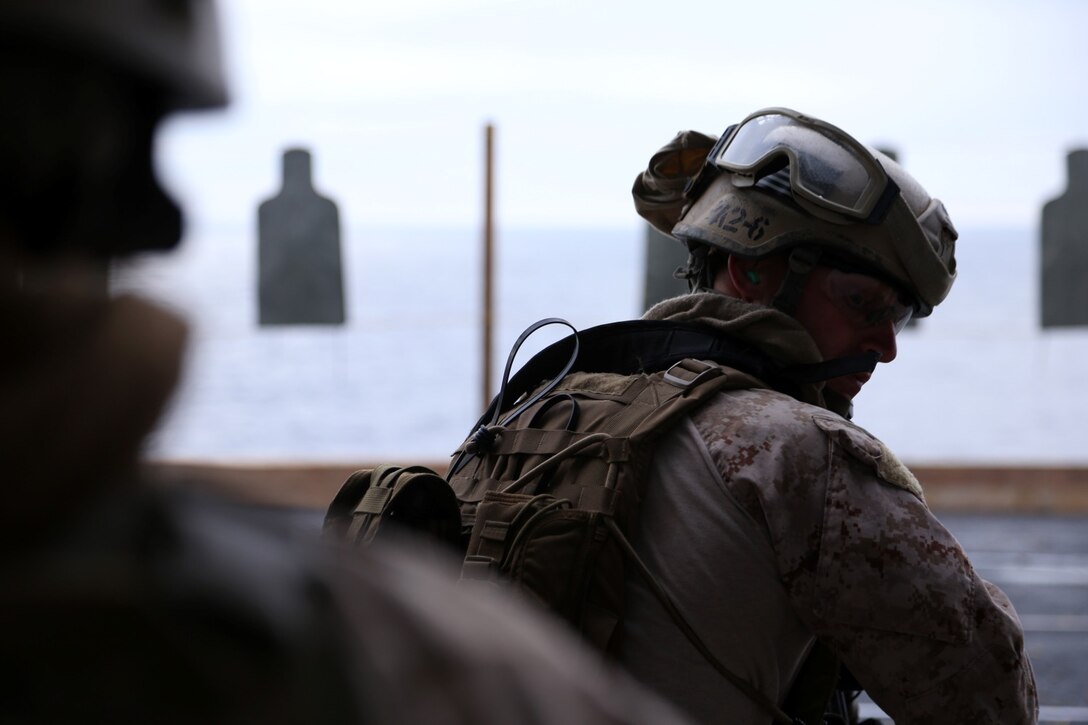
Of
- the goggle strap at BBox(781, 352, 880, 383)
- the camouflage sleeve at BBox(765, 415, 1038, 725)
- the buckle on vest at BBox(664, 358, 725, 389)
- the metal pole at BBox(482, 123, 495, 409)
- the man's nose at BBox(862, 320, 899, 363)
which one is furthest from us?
the metal pole at BBox(482, 123, 495, 409)

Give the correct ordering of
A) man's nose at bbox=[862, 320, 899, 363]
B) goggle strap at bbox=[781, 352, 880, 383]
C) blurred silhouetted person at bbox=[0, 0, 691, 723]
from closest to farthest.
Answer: blurred silhouetted person at bbox=[0, 0, 691, 723]
goggle strap at bbox=[781, 352, 880, 383]
man's nose at bbox=[862, 320, 899, 363]

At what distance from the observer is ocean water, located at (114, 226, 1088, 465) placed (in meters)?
10.8

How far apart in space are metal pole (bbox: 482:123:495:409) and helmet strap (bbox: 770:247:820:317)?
6.11 m

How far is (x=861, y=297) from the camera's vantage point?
241 cm

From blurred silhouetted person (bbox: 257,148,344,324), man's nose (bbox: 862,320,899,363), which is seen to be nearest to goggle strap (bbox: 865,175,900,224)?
man's nose (bbox: 862,320,899,363)

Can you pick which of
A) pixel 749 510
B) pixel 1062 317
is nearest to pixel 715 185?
pixel 749 510

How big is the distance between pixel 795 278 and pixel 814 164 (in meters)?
0.21

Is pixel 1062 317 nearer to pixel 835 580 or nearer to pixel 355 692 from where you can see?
pixel 835 580

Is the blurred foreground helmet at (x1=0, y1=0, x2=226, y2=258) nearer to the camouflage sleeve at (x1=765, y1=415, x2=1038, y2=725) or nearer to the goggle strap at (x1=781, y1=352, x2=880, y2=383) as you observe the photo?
the camouflage sleeve at (x1=765, y1=415, x2=1038, y2=725)

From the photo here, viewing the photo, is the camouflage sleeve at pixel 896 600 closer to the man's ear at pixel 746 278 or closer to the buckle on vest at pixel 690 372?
the buckle on vest at pixel 690 372

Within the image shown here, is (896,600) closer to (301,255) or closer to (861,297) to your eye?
(861,297)

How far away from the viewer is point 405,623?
71cm

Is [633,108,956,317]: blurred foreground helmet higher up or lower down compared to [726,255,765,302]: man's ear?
higher up

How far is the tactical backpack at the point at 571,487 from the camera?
1985mm
